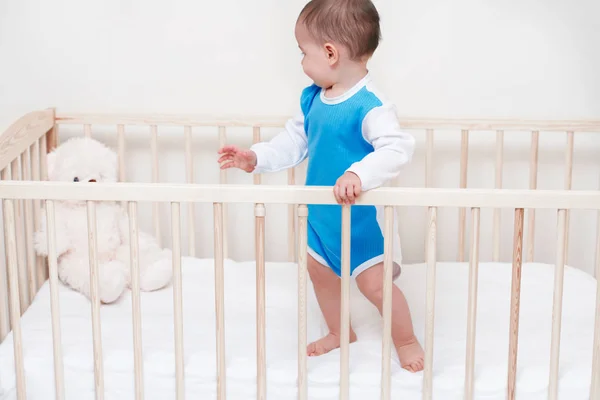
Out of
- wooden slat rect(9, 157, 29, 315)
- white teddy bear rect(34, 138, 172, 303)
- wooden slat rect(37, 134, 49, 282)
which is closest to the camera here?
wooden slat rect(9, 157, 29, 315)

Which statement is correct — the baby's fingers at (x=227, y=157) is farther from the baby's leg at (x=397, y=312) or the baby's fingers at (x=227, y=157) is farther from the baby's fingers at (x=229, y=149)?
the baby's leg at (x=397, y=312)

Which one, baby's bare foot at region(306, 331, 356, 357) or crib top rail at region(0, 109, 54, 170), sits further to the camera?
crib top rail at region(0, 109, 54, 170)

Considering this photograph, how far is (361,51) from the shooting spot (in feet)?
4.96

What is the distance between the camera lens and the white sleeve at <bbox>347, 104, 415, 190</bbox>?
1.38 m

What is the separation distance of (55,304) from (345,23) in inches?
26.3

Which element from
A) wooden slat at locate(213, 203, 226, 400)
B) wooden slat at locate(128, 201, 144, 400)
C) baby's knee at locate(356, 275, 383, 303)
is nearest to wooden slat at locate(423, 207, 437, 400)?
baby's knee at locate(356, 275, 383, 303)

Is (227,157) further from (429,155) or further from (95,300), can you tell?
(429,155)

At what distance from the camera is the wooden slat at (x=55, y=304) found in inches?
54.9

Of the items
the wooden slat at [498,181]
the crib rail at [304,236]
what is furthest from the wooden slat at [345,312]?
the wooden slat at [498,181]

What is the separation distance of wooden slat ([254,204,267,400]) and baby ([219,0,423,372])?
7.0 inches

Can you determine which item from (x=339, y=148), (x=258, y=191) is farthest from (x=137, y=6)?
(x=258, y=191)

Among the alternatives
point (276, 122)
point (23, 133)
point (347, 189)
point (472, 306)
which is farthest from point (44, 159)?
point (472, 306)

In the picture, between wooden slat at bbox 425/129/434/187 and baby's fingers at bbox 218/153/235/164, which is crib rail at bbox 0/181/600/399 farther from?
wooden slat at bbox 425/129/434/187

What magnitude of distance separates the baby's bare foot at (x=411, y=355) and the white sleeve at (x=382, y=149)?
0.33 m
